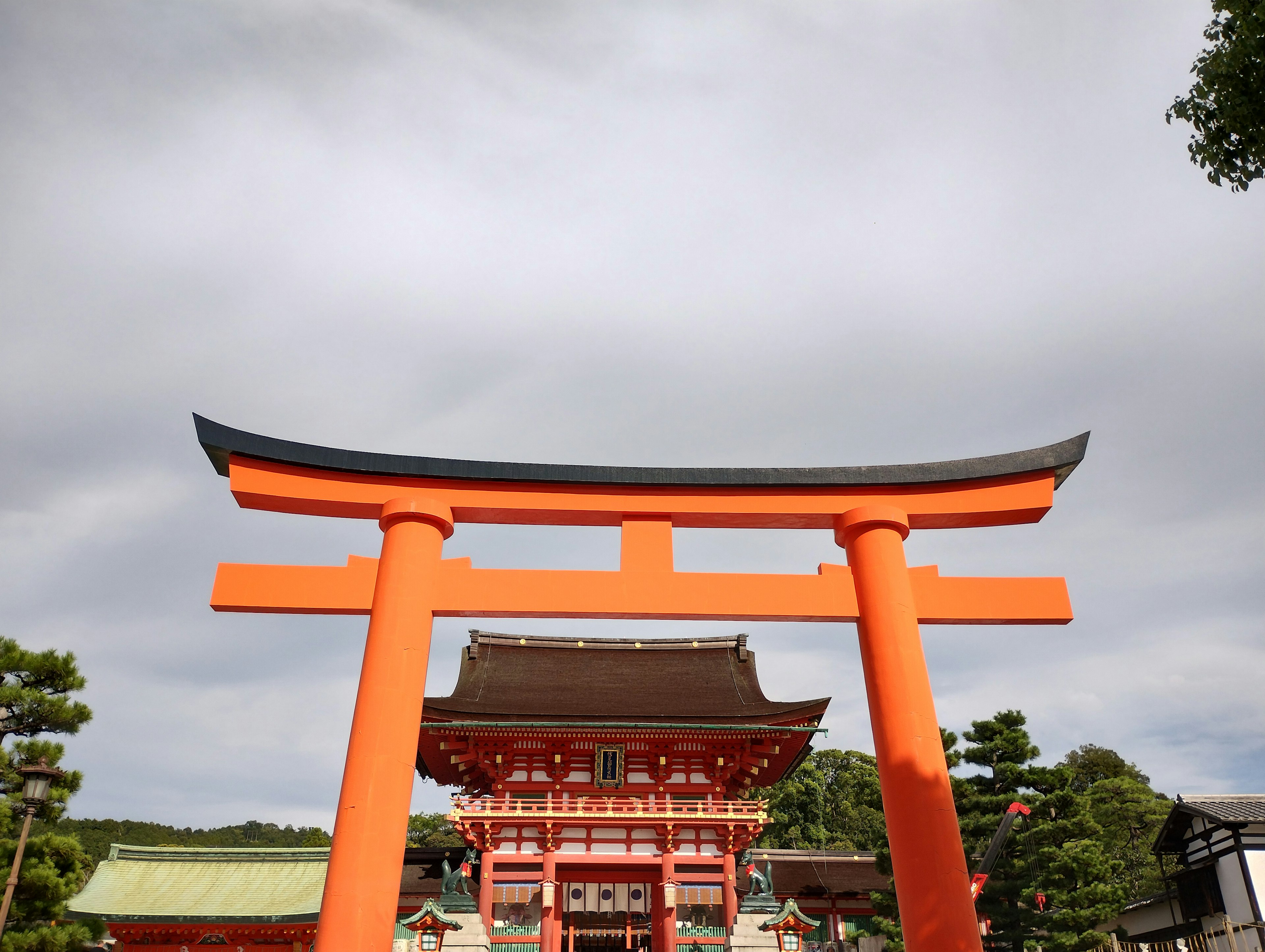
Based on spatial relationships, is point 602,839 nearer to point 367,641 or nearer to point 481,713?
Result: point 481,713

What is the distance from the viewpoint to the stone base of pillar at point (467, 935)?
454 inches

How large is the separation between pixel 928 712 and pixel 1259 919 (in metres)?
13.7

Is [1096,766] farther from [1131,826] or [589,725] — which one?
[589,725]

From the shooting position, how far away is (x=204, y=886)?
15.3 meters

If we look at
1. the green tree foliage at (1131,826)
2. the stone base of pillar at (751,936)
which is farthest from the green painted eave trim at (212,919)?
the green tree foliage at (1131,826)

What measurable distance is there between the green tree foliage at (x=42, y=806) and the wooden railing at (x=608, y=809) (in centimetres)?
665

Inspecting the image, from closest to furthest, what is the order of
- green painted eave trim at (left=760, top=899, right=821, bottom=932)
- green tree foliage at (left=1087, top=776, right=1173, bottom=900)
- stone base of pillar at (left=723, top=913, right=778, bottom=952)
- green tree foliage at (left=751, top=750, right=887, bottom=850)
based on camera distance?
green painted eave trim at (left=760, top=899, right=821, bottom=932), stone base of pillar at (left=723, top=913, right=778, bottom=952), green tree foliage at (left=1087, top=776, right=1173, bottom=900), green tree foliage at (left=751, top=750, right=887, bottom=850)

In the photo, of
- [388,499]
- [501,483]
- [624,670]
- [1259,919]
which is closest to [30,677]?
[388,499]

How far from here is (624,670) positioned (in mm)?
20297

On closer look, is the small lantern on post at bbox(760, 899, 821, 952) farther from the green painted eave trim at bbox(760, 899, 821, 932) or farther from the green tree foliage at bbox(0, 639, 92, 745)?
the green tree foliage at bbox(0, 639, 92, 745)

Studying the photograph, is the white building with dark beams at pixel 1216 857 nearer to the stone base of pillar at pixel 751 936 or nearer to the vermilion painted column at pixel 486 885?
the stone base of pillar at pixel 751 936

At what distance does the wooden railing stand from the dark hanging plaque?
379mm

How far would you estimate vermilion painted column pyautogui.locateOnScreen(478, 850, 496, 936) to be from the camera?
14.5 m

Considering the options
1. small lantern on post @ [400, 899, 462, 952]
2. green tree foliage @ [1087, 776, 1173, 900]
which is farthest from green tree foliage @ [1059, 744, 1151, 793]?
small lantern on post @ [400, 899, 462, 952]
